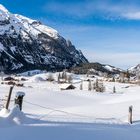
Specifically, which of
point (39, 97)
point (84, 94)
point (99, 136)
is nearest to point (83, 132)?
point (99, 136)

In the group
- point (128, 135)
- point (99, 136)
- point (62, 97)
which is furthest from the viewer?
point (62, 97)

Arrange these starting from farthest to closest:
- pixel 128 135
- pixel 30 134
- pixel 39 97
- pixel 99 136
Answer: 1. pixel 39 97
2. pixel 128 135
3. pixel 99 136
4. pixel 30 134

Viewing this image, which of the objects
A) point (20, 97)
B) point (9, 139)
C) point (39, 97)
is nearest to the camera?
point (9, 139)

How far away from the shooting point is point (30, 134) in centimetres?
1375

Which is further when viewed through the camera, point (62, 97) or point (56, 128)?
point (62, 97)

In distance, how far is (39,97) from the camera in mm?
62625

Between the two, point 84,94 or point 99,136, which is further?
point 84,94

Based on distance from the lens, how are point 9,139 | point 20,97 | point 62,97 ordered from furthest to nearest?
point 62,97 → point 20,97 → point 9,139

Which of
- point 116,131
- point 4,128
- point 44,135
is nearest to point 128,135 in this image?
point 116,131

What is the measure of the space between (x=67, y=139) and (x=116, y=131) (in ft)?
10.7

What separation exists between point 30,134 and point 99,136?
265 cm

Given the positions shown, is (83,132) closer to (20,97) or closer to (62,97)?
(20,97)

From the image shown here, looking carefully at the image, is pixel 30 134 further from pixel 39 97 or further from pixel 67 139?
pixel 39 97

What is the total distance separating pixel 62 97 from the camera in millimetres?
66875
